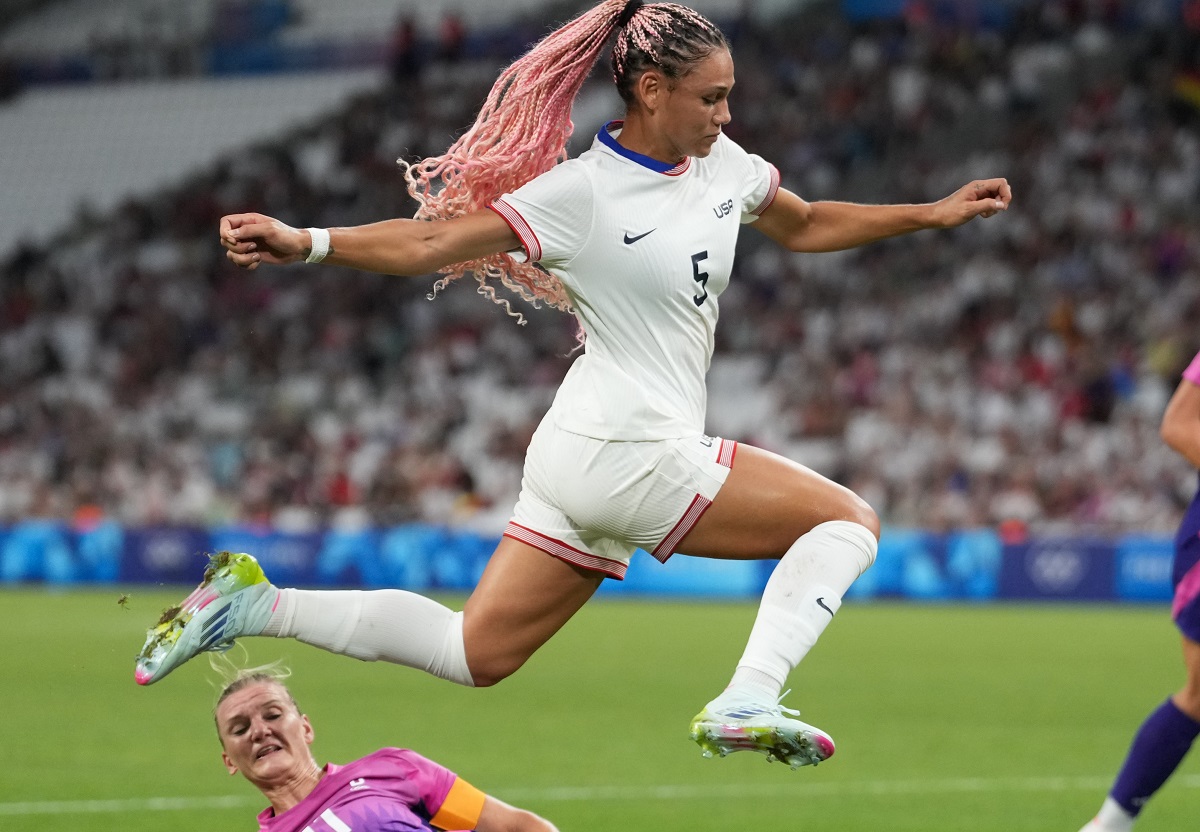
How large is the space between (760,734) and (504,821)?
82 cm

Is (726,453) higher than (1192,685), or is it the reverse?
(726,453)

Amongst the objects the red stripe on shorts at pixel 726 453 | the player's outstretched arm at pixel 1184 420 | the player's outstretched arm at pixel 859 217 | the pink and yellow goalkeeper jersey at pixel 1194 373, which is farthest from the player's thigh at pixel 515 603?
the pink and yellow goalkeeper jersey at pixel 1194 373

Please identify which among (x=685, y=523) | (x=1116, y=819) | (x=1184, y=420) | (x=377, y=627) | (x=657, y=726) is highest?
(x=1184, y=420)

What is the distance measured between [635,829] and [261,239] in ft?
11.2

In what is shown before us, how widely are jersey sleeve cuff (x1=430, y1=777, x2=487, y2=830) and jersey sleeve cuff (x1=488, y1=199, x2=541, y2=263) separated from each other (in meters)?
1.38

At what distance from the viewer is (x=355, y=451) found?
1988 cm

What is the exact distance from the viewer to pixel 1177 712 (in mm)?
5219

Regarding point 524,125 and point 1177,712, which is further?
point 1177,712

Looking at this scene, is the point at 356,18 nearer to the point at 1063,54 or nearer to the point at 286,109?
the point at 286,109

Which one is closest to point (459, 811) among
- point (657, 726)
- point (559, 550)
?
point (559, 550)

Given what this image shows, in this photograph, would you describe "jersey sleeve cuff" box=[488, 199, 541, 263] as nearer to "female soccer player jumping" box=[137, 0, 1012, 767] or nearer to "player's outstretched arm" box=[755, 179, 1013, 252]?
"female soccer player jumping" box=[137, 0, 1012, 767]

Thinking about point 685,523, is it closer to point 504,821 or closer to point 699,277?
point 699,277

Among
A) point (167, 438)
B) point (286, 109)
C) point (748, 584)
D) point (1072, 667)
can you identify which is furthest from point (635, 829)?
point (286, 109)

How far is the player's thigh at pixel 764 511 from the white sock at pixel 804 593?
5 cm
